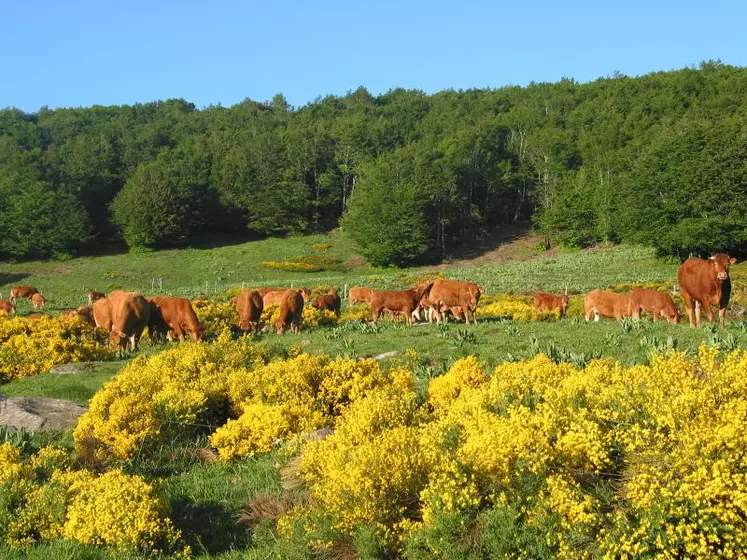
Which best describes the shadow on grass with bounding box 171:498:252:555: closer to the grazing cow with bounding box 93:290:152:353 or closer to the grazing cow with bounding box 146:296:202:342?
the grazing cow with bounding box 93:290:152:353

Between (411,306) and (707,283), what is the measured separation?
968cm

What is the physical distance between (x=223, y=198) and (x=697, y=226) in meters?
62.5

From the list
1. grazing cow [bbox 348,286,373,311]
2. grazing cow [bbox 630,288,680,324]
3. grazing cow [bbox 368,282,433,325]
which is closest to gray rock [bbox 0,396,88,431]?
grazing cow [bbox 368,282,433,325]

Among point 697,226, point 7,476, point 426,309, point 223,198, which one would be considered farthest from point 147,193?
point 7,476

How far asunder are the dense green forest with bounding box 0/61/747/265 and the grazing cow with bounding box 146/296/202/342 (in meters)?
48.7

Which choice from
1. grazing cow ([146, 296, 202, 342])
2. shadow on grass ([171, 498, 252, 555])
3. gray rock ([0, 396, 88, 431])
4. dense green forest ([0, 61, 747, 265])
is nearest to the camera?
shadow on grass ([171, 498, 252, 555])

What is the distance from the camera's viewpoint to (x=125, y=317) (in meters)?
19.1

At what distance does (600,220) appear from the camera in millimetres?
76938

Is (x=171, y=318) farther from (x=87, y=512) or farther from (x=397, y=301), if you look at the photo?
(x=87, y=512)

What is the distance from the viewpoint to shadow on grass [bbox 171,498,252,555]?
662cm

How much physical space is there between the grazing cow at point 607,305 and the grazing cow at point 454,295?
386cm

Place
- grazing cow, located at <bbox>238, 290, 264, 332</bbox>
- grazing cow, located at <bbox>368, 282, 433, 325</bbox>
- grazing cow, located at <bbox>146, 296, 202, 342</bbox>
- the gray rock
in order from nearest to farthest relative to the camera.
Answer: the gray rock, grazing cow, located at <bbox>146, 296, 202, 342</bbox>, grazing cow, located at <bbox>238, 290, 264, 332</bbox>, grazing cow, located at <bbox>368, 282, 433, 325</bbox>

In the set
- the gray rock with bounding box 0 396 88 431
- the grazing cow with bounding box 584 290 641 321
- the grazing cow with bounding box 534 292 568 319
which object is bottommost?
the grazing cow with bounding box 534 292 568 319

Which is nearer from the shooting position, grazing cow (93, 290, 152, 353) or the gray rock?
the gray rock
